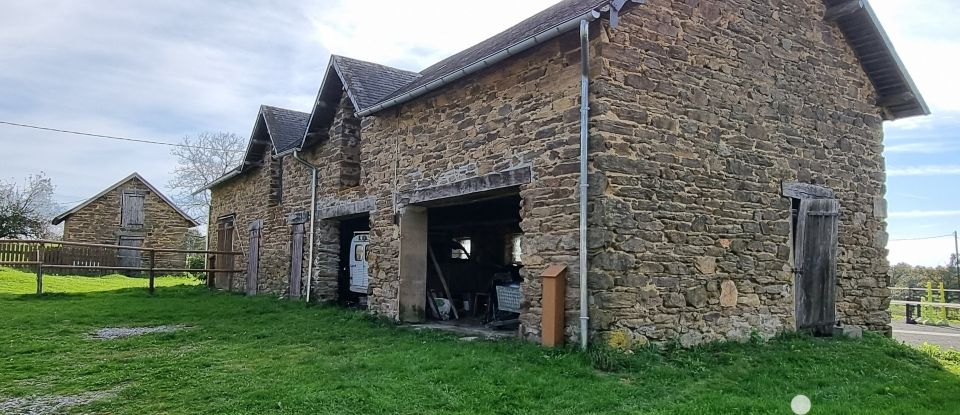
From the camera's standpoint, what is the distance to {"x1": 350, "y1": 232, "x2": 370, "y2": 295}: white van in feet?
43.1

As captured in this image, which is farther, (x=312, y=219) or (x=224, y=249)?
(x=224, y=249)

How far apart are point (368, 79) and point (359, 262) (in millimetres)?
3674

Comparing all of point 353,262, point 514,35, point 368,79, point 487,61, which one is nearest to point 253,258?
point 353,262

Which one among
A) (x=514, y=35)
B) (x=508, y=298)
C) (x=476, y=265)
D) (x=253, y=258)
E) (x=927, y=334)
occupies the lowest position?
(x=927, y=334)

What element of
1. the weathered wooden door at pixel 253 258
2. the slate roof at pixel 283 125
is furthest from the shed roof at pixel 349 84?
the weathered wooden door at pixel 253 258

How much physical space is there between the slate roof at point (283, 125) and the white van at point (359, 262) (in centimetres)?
343

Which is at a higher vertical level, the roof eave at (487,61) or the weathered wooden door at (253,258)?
the roof eave at (487,61)

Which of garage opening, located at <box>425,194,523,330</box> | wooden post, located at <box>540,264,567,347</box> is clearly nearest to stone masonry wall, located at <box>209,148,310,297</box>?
garage opening, located at <box>425,194,523,330</box>

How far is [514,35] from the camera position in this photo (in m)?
9.88

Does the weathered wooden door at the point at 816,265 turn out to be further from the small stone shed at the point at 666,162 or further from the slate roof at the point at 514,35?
the slate roof at the point at 514,35

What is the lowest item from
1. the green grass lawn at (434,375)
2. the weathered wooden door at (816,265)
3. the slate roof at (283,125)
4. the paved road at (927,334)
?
the paved road at (927,334)

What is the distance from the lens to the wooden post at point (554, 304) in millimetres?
7344

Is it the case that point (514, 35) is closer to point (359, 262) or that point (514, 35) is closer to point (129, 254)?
point (359, 262)

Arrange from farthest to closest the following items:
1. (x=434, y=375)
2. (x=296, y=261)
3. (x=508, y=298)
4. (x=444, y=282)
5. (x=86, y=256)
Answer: (x=86, y=256), (x=296, y=261), (x=444, y=282), (x=508, y=298), (x=434, y=375)
